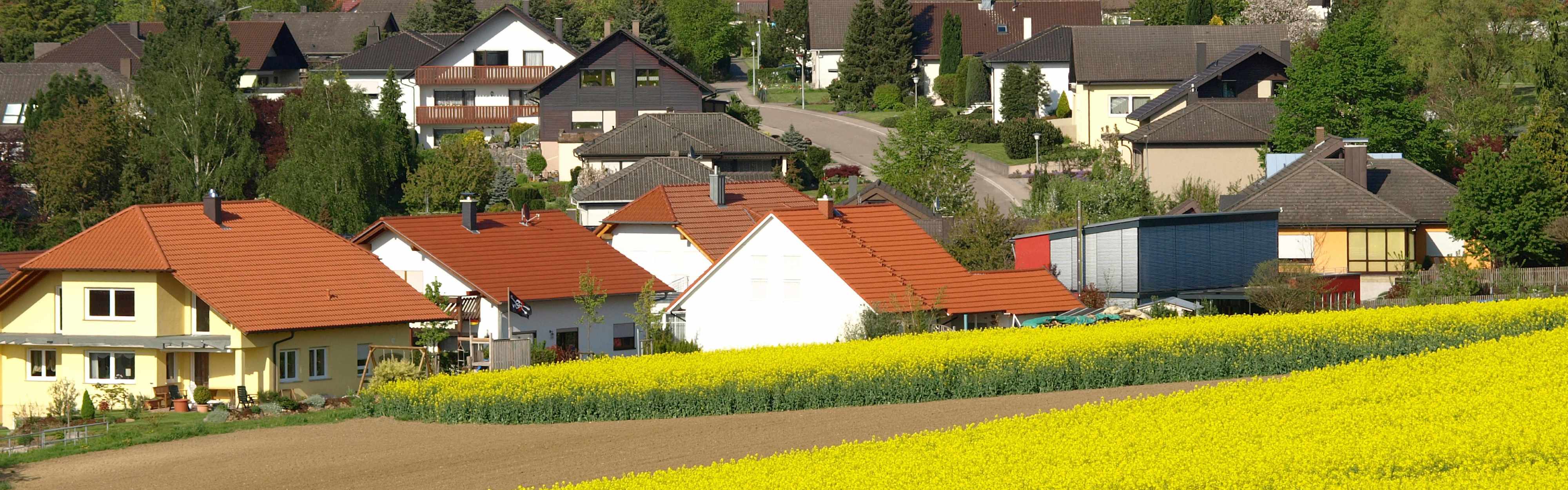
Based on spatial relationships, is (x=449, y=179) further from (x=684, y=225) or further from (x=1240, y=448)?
(x=1240, y=448)

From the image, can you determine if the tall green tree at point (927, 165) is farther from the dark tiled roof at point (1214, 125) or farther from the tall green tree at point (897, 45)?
the tall green tree at point (897, 45)

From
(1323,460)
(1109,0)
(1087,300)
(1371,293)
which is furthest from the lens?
(1109,0)

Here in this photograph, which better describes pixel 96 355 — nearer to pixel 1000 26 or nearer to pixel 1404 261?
pixel 1404 261

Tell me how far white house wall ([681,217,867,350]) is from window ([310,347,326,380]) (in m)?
9.72

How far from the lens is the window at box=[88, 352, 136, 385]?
148ft

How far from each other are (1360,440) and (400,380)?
21.8 meters

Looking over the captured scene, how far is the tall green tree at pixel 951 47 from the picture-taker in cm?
10319

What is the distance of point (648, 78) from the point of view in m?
86.4

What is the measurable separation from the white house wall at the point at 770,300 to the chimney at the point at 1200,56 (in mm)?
40329

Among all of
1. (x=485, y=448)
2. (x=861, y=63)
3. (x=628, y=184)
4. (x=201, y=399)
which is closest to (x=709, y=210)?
(x=628, y=184)

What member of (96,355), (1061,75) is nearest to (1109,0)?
(1061,75)

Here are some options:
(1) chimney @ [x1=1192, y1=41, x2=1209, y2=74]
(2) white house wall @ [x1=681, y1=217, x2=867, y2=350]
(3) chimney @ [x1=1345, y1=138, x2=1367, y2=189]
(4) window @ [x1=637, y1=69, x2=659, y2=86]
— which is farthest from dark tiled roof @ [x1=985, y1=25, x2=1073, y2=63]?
(2) white house wall @ [x1=681, y1=217, x2=867, y2=350]

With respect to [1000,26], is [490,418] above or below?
below

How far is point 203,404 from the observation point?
42531 millimetres
